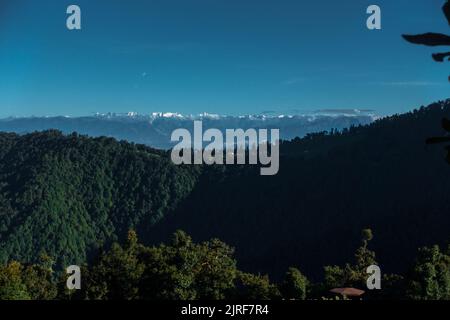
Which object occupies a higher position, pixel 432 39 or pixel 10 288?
pixel 432 39

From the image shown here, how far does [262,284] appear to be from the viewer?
56594 mm

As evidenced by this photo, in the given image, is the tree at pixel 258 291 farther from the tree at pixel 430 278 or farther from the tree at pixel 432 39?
the tree at pixel 432 39

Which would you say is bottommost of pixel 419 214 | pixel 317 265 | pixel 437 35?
pixel 317 265

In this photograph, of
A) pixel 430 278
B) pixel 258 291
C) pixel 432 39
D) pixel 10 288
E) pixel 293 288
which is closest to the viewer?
pixel 432 39

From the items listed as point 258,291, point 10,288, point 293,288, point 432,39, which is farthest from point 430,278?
point 432,39

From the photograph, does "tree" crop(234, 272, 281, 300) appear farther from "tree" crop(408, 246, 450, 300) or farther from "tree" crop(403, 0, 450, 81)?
"tree" crop(403, 0, 450, 81)

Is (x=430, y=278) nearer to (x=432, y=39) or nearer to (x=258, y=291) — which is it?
(x=258, y=291)

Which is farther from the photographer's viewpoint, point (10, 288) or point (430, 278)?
point (430, 278)

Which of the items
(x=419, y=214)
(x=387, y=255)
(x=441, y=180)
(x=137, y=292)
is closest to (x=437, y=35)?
(x=137, y=292)

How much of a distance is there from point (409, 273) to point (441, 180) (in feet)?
442

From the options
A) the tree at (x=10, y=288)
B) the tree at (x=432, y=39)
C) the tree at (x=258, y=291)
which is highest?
the tree at (x=432, y=39)

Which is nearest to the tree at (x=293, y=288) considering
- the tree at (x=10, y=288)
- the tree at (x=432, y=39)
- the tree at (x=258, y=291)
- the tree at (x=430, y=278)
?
the tree at (x=258, y=291)

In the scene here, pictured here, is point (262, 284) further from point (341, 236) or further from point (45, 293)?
point (341, 236)

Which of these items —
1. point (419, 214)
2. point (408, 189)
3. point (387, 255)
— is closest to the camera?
point (387, 255)
